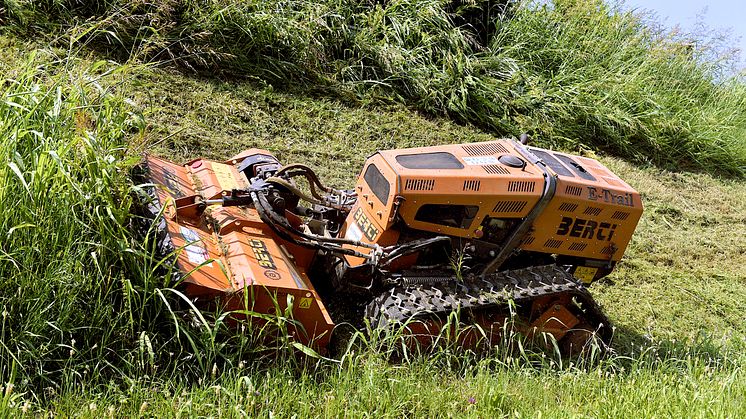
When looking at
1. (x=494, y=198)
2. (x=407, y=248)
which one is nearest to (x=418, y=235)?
(x=407, y=248)

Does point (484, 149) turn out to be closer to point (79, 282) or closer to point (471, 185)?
point (471, 185)

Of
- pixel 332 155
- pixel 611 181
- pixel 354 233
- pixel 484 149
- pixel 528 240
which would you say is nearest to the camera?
pixel 354 233

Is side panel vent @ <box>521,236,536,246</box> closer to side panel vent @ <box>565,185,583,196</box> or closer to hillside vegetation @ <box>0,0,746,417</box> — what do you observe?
side panel vent @ <box>565,185,583,196</box>

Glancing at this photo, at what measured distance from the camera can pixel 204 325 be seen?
3.26 meters

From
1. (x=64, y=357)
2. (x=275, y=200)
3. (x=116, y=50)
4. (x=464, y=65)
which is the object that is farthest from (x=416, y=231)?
(x=464, y=65)

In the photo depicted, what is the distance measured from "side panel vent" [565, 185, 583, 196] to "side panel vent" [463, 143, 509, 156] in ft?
1.48

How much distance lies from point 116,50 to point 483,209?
14.8ft

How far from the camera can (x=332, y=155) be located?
22.5ft

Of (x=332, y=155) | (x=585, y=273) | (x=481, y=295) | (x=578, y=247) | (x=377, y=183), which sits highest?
(x=377, y=183)

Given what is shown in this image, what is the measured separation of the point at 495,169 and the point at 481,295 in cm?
78

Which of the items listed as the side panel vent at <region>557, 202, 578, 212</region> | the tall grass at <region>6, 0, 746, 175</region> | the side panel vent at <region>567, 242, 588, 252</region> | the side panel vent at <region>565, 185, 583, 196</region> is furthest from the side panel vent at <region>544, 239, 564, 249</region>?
the tall grass at <region>6, 0, 746, 175</region>

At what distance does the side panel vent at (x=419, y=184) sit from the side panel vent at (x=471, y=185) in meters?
0.21

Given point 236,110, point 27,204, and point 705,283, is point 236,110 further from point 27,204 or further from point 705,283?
point 705,283

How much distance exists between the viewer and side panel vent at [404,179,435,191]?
13.2ft
